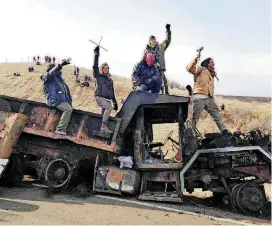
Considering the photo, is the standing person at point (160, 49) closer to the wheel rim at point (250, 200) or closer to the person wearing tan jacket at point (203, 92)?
the person wearing tan jacket at point (203, 92)

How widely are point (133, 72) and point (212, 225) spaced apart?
3.66 meters

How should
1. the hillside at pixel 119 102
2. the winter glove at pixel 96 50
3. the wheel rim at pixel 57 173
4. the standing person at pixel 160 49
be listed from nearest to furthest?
1. the winter glove at pixel 96 50
2. the wheel rim at pixel 57 173
3. the standing person at pixel 160 49
4. the hillside at pixel 119 102

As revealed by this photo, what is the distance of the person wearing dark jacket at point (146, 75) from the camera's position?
26.9ft

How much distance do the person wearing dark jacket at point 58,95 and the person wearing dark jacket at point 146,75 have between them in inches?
58.8

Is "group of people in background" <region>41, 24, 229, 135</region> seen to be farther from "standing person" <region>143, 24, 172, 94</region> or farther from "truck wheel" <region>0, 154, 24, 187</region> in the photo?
"truck wheel" <region>0, 154, 24, 187</region>

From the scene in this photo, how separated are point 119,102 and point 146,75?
2689cm

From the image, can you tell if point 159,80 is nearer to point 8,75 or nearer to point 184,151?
point 184,151

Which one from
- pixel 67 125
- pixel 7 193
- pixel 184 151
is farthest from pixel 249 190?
pixel 7 193

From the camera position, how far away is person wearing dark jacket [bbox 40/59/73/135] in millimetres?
7876

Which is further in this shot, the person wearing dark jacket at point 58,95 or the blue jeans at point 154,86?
the blue jeans at point 154,86

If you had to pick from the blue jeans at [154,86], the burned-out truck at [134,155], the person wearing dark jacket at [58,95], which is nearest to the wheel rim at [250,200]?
the burned-out truck at [134,155]

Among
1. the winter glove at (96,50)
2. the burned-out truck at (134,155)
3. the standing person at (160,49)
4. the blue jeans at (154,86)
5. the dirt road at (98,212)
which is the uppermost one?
the standing person at (160,49)

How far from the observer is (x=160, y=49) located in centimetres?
893

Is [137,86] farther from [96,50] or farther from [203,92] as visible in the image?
[203,92]
